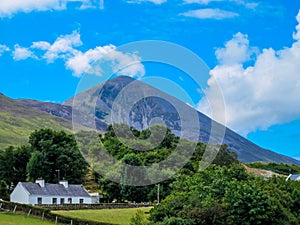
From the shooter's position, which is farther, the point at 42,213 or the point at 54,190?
the point at 54,190

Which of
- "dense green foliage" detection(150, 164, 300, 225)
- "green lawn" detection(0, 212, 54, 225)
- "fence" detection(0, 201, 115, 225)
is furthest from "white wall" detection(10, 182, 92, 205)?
"dense green foliage" detection(150, 164, 300, 225)

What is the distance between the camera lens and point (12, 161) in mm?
87562

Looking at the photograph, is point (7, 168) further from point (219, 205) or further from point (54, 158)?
point (219, 205)

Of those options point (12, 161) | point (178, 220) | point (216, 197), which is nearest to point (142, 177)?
point (12, 161)

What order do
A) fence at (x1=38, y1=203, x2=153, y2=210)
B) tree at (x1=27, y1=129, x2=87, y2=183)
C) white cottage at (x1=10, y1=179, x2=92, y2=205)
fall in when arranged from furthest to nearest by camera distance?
tree at (x1=27, y1=129, x2=87, y2=183)
white cottage at (x1=10, y1=179, x2=92, y2=205)
fence at (x1=38, y1=203, x2=153, y2=210)

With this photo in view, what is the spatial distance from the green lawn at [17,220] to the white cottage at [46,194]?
21.9m

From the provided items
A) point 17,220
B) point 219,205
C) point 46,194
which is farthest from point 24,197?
point 219,205

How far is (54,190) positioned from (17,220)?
91.9 ft

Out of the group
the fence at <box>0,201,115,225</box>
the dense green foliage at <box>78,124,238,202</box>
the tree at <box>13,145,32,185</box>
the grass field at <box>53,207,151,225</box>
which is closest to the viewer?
the fence at <box>0,201,115,225</box>

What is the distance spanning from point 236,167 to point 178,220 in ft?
53.3

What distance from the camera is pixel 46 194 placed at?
233 ft

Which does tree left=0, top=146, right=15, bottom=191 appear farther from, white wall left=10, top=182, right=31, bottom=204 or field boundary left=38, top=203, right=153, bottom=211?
field boundary left=38, top=203, right=153, bottom=211

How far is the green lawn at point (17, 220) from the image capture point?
43.4m

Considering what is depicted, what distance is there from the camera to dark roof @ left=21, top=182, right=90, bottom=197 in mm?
70312
